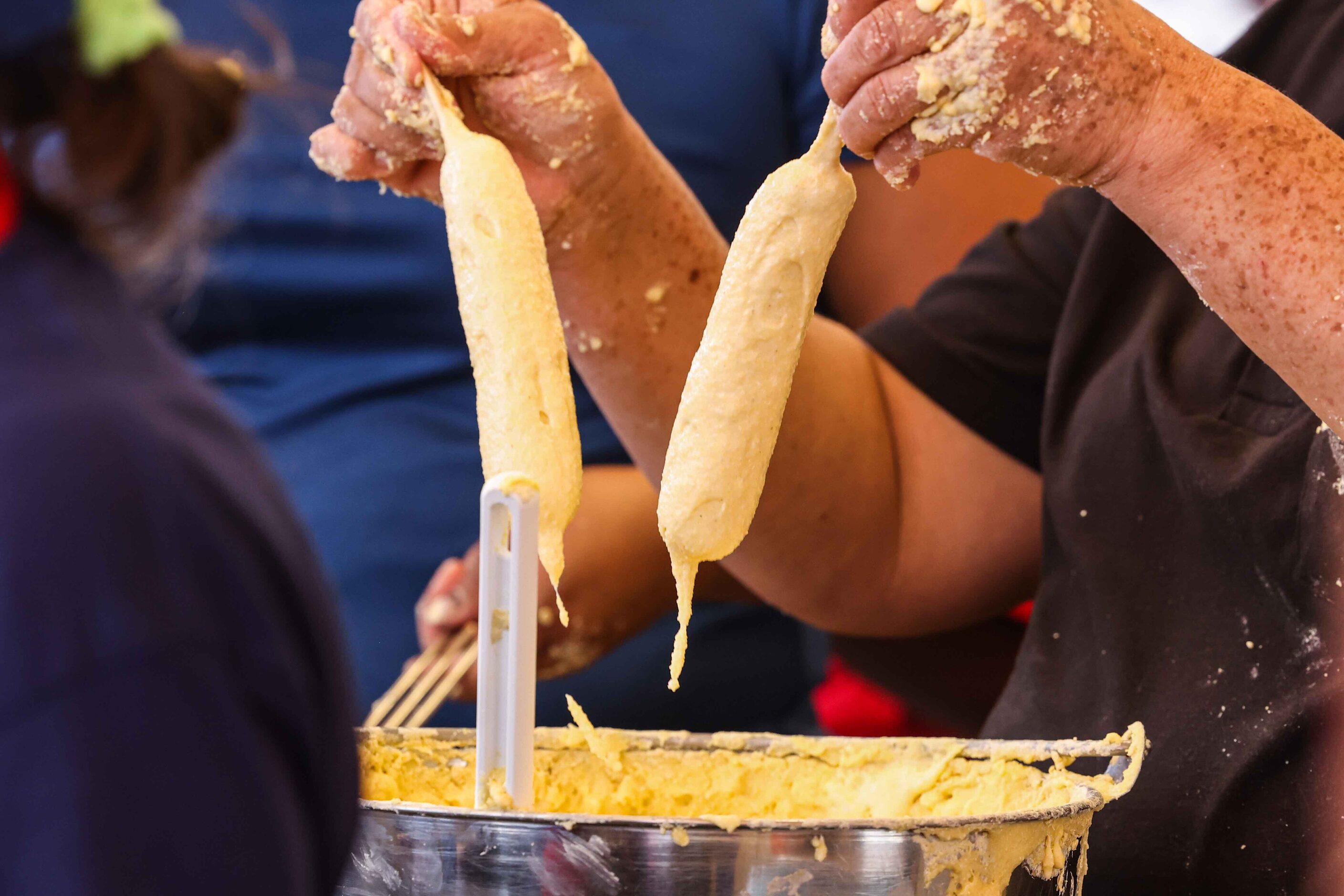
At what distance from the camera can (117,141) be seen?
51 centimetres

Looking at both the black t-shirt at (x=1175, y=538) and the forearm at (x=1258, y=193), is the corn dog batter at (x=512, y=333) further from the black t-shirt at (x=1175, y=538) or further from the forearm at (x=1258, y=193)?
the black t-shirt at (x=1175, y=538)

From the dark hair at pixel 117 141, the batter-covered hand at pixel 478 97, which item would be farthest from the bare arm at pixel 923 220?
the dark hair at pixel 117 141

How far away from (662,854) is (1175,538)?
507 millimetres

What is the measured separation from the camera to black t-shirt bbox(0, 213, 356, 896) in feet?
1.36

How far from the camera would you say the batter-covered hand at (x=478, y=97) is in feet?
2.72

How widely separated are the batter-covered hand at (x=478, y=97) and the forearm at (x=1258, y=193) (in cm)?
37

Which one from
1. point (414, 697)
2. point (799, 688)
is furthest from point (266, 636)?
point (799, 688)

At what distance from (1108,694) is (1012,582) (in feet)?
1.10

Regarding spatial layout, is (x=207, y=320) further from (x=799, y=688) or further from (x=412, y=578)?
(x=799, y=688)

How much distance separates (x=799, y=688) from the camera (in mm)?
1646

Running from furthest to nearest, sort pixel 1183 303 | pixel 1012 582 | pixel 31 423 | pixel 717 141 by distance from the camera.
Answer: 1. pixel 717 141
2. pixel 1012 582
3. pixel 1183 303
4. pixel 31 423

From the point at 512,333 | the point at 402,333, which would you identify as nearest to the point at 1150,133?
the point at 512,333

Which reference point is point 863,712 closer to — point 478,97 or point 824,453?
point 824,453

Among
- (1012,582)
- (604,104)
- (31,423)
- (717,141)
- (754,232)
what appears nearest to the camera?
(31,423)
